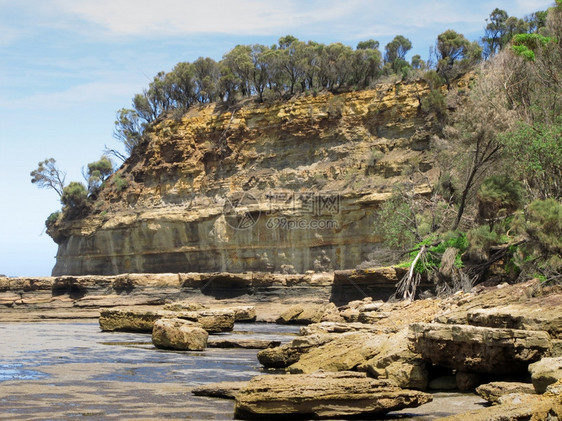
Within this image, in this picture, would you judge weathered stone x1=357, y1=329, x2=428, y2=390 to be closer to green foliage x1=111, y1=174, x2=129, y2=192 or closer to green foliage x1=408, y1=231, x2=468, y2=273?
green foliage x1=408, y1=231, x2=468, y2=273

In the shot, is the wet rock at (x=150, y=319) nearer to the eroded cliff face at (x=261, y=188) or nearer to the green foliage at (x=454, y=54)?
the eroded cliff face at (x=261, y=188)

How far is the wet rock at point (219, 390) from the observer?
1089 cm

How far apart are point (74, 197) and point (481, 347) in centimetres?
5178

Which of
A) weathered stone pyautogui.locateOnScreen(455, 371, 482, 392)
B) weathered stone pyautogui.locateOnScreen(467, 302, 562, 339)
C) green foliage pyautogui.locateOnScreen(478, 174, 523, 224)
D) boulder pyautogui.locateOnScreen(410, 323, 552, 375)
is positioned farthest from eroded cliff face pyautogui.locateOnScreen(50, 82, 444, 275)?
weathered stone pyautogui.locateOnScreen(455, 371, 482, 392)

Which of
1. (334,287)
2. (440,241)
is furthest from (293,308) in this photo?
(440,241)

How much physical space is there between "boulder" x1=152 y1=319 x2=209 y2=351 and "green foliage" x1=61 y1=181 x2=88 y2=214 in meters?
41.2

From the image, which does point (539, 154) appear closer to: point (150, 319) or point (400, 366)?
point (400, 366)

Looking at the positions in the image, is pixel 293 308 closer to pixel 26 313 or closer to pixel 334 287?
pixel 334 287

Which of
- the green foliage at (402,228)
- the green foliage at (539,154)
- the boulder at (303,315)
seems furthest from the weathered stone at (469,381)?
the green foliage at (402,228)

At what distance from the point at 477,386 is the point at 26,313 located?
103 feet

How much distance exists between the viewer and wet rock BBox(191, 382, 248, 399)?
1089 centimetres

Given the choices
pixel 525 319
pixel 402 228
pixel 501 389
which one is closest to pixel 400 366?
pixel 501 389

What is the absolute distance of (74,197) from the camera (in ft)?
190

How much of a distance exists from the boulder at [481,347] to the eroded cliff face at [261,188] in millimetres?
30351
